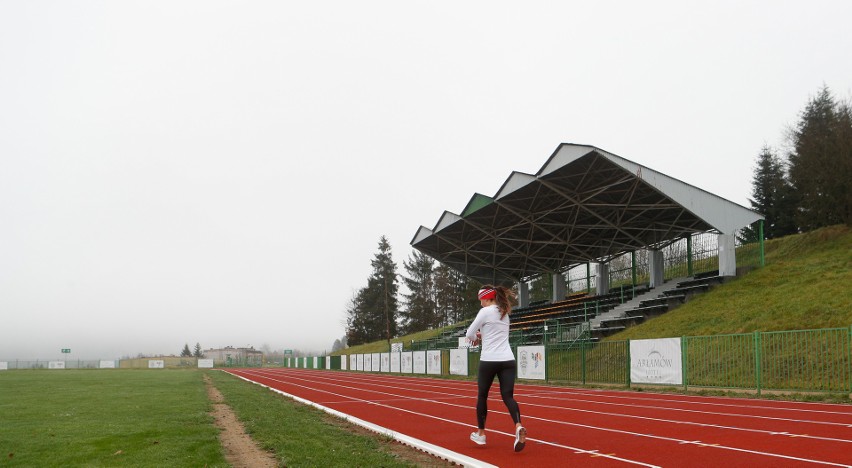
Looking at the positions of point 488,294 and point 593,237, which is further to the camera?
point 593,237

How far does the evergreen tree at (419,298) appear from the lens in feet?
298

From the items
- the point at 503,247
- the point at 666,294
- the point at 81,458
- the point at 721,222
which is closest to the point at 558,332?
the point at 666,294

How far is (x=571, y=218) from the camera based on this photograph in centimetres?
3744

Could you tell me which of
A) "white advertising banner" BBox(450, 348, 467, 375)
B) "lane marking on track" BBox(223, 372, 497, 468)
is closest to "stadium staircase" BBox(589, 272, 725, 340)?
"white advertising banner" BBox(450, 348, 467, 375)

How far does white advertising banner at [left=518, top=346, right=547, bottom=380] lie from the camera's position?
2341 cm

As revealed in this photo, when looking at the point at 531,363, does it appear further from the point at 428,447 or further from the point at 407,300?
the point at 407,300

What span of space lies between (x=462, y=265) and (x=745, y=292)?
25.0 meters

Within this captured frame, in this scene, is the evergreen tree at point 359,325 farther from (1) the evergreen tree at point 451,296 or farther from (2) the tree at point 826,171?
(2) the tree at point 826,171

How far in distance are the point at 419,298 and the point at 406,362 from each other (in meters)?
54.7

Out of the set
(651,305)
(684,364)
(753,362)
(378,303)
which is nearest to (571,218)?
(651,305)

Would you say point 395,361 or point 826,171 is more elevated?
point 826,171

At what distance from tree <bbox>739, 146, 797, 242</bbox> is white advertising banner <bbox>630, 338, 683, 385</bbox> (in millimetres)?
30729

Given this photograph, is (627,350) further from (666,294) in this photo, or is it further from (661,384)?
(666,294)

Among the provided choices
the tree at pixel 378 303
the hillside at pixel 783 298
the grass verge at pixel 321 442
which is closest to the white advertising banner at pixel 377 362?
the hillside at pixel 783 298
